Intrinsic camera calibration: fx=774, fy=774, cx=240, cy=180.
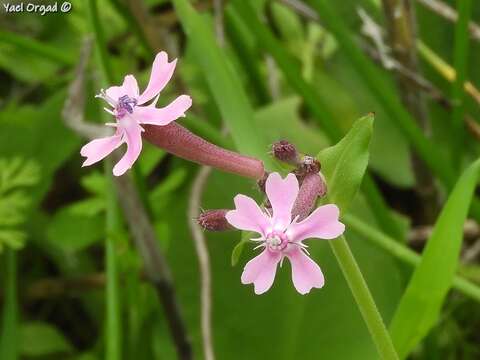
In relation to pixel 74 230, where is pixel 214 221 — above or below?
below

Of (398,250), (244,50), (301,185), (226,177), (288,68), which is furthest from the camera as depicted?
(244,50)

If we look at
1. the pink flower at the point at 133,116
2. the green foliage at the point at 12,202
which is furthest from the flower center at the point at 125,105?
the green foliage at the point at 12,202

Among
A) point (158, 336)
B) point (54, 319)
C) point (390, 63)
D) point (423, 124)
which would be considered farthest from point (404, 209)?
point (54, 319)

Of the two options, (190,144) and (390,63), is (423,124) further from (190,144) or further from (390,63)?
(190,144)

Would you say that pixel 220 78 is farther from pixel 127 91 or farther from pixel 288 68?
pixel 127 91

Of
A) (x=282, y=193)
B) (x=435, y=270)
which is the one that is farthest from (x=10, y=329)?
(x=282, y=193)

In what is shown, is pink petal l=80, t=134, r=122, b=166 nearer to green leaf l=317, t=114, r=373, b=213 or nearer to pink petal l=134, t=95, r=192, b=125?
pink petal l=134, t=95, r=192, b=125

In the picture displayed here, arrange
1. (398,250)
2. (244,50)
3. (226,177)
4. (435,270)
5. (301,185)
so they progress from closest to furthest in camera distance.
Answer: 1. (301,185)
2. (435,270)
3. (398,250)
4. (226,177)
5. (244,50)
